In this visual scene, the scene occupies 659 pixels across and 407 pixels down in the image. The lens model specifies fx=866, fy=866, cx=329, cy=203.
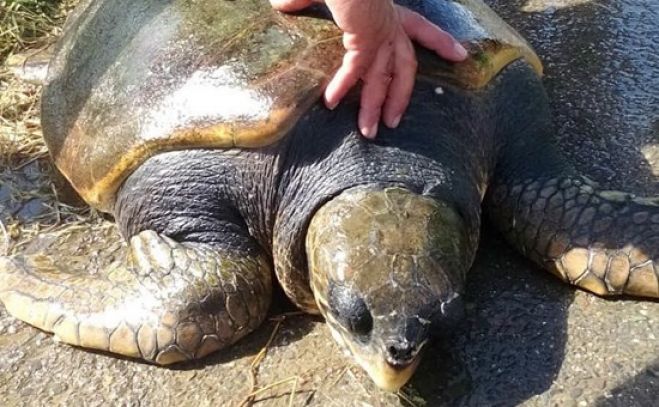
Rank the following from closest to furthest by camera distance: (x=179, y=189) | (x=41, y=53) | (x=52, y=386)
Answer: (x=52, y=386), (x=179, y=189), (x=41, y=53)

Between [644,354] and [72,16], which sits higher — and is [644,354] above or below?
below

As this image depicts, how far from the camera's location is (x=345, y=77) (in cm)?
253

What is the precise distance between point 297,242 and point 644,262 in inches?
39.9

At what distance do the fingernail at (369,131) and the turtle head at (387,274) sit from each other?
20 cm

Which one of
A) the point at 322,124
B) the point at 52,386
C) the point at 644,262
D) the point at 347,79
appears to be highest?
the point at 347,79

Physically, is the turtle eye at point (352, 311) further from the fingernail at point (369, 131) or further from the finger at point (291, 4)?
the finger at point (291, 4)

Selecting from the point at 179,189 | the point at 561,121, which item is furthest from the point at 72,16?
the point at 561,121

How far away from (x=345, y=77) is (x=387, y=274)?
0.64 m

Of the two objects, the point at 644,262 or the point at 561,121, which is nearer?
the point at 644,262

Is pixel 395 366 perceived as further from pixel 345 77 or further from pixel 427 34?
pixel 427 34

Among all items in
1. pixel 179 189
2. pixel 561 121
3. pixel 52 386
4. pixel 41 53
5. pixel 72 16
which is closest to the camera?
pixel 52 386

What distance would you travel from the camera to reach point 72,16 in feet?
12.5

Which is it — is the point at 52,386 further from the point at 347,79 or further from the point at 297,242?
the point at 347,79

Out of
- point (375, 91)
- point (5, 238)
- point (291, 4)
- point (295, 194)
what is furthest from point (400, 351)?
point (5, 238)
